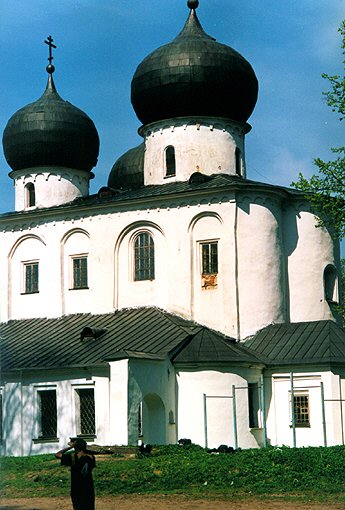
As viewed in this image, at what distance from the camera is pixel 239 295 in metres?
28.6

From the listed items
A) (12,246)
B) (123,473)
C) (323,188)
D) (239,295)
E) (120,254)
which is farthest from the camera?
(12,246)

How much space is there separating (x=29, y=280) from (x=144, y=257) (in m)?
4.74

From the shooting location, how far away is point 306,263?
2984 centimetres

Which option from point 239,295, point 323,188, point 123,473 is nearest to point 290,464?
point 123,473

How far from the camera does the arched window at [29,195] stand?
33.9 m

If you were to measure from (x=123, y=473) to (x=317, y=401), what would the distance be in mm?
9520

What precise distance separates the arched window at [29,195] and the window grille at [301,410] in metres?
12.5

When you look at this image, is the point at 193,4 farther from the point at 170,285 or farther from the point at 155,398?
the point at 155,398

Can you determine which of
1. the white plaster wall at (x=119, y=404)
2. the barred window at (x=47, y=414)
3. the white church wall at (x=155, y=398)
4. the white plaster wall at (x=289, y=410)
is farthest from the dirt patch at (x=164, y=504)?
the white plaster wall at (x=289, y=410)

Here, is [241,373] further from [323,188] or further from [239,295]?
[323,188]

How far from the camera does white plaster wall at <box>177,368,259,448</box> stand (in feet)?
84.4

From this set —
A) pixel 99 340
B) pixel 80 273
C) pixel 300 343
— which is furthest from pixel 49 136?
pixel 300 343

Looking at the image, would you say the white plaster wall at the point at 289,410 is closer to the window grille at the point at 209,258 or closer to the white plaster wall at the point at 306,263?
the white plaster wall at the point at 306,263

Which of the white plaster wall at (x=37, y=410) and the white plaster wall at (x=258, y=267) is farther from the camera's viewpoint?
the white plaster wall at (x=258, y=267)
